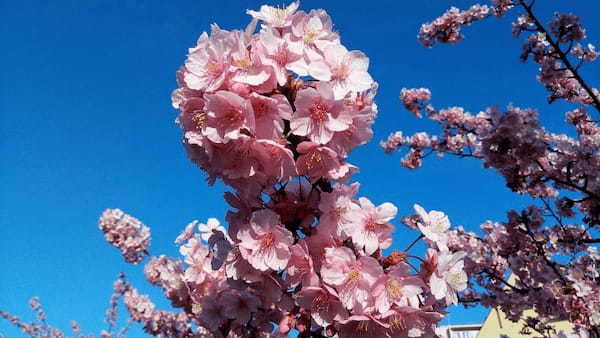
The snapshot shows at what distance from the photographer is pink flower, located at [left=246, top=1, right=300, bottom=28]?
1.81 metres

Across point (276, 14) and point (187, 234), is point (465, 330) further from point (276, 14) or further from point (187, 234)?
point (276, 14)

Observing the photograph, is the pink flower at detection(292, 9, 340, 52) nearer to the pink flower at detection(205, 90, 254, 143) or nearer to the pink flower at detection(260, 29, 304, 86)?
the pink flower at detection(260, 29, 304, 86)

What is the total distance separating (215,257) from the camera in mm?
1886

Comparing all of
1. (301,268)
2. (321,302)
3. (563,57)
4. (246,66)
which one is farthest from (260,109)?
(563,57)

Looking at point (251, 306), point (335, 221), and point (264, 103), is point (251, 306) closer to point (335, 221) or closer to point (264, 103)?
point (335, 221)

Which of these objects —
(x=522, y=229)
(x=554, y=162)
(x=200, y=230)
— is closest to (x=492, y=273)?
(x=522, y=229)

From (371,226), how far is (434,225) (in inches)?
13.8

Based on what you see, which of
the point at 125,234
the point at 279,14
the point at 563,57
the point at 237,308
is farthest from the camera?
the point at 125,234

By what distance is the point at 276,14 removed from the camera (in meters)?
1.88

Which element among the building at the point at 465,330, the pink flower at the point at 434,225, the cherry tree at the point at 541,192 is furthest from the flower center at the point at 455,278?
the building at the point at 465,330

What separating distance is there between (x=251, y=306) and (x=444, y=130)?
23.6 ft

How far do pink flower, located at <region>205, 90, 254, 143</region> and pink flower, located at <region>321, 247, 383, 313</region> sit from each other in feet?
1.79

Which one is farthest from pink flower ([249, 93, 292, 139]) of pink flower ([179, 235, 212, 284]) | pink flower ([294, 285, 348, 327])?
pink flower ([179, 235, 212, 284])

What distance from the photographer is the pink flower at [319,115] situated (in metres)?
1.63
